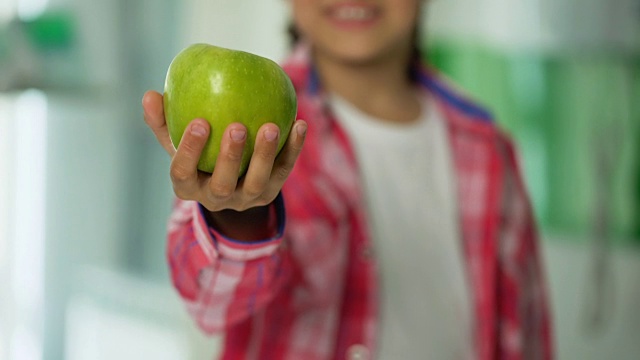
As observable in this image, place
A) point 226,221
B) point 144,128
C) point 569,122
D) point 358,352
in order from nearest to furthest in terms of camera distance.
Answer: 1. point 226,221
2. point 358,352
3. point 569,122
4. point 144,128

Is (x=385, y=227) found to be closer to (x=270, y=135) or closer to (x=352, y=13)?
(x=352, y=13)

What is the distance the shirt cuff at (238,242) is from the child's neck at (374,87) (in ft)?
1.59

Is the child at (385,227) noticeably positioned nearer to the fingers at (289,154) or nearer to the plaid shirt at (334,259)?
the plaid shirt at (334,259)

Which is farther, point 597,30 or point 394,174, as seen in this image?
point 597,30

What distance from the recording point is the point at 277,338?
1049 mm

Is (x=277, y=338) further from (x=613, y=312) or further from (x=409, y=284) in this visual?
(x=613, y=312)

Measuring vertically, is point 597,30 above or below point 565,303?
above

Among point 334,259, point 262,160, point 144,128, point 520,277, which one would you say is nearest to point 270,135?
point 262,160

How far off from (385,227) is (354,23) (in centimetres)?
29

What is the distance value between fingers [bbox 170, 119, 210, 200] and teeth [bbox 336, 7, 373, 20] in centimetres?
55

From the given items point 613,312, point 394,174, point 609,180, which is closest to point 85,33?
point 394,174

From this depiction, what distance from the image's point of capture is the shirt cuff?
748 millimetres

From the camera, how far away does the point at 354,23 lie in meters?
1.13

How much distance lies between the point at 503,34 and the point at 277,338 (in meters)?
1.48
